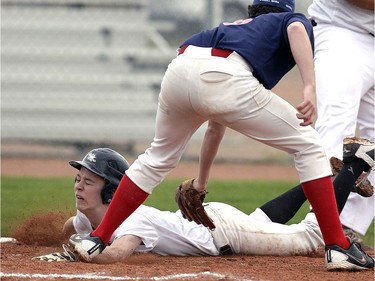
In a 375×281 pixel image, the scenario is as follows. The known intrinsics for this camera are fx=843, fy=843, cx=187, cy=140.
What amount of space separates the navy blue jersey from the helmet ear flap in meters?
1.04

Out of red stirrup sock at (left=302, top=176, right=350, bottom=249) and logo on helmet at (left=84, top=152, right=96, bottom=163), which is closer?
red stirrup sock at (left=302, top=176, right=350, bottom=249)

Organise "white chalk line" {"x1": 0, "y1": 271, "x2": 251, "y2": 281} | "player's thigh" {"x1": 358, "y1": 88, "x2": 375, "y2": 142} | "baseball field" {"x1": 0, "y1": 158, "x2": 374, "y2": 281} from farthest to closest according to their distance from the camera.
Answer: "player's thigh" {"x1": 358, "y1": 88, "x2": 375, "y2": 142}
"baseball field" {"x1": 0, "y1": 158, "x2": 374, "y2": 281}
"white chalk line" {"x1": 0, "y1": 271, "x2": 251, "y2": 281}

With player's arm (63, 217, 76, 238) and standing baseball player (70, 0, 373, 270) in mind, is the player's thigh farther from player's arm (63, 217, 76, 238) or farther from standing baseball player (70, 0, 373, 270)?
player's arm (63, 217, 76, 238)

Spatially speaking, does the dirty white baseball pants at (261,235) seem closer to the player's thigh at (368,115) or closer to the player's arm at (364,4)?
the player's thigh at (368,115)

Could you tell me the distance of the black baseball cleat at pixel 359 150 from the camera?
486cm

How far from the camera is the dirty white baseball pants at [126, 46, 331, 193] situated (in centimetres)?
412

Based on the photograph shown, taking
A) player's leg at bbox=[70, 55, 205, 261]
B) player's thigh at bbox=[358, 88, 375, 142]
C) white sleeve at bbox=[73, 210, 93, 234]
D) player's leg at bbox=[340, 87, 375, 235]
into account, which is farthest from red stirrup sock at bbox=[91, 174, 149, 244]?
player's thigh at bbox=[358, 88, 375, 142]

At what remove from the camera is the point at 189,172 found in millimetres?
13047

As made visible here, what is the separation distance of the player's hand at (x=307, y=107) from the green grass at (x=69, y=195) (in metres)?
2.50

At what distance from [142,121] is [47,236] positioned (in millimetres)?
10298

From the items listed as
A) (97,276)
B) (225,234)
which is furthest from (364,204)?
(97,276)

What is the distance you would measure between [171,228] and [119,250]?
492mm

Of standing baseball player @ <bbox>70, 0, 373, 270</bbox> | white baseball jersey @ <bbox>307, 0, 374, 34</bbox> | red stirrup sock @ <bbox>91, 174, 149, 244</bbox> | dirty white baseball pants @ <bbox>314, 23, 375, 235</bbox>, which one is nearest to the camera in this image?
standing baseball player @ <bbox>70, 0, 373, 270</bbox>

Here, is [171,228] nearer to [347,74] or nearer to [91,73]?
[347,74]
